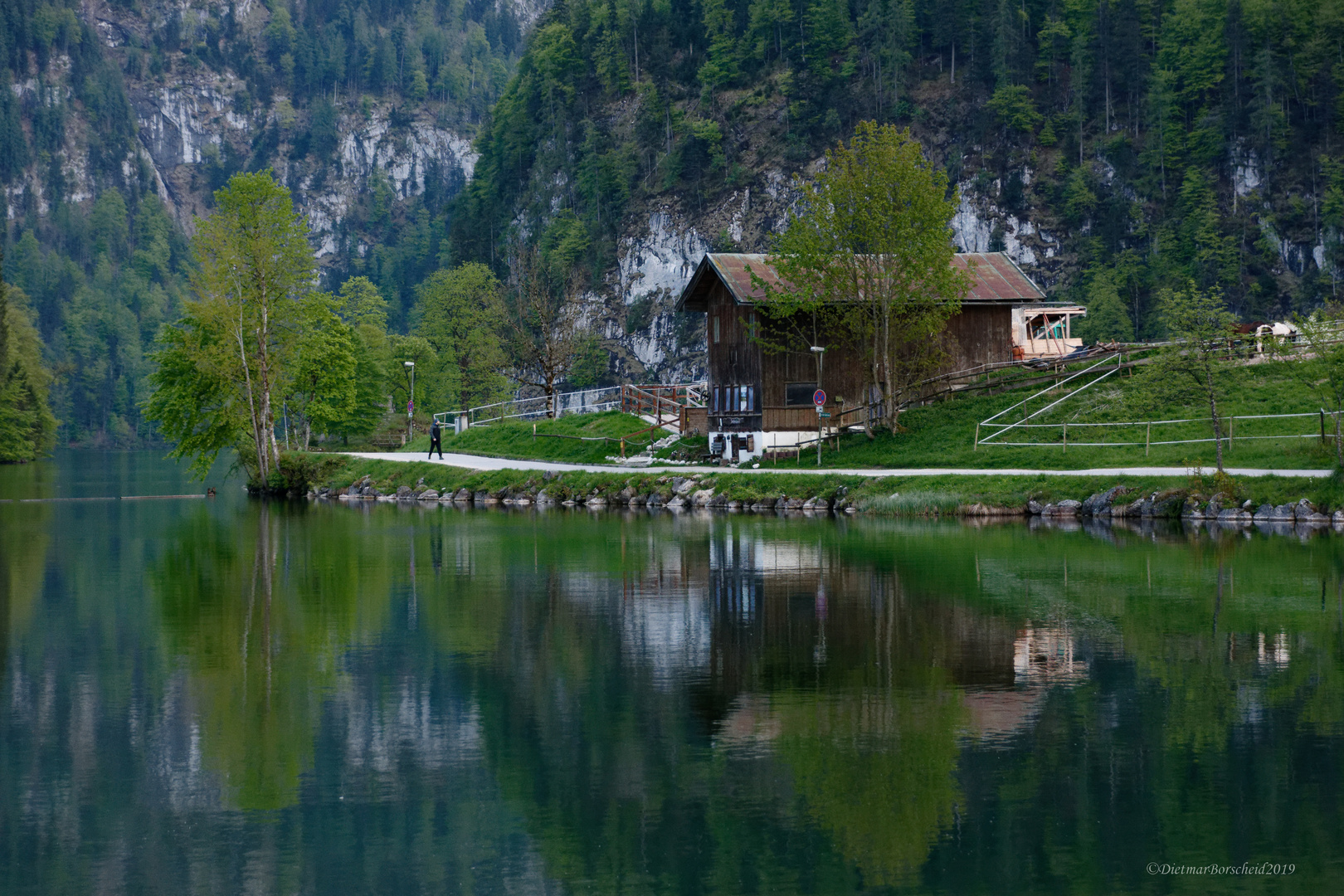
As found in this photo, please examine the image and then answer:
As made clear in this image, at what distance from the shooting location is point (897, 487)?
150 feet

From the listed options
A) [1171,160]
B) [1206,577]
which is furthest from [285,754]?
[1171,160]

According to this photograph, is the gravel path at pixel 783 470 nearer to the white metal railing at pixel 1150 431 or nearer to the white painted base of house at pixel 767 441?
the white metal railing at pixel 1150 431

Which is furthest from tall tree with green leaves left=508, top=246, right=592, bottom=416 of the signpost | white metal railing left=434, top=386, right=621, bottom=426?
the signpost

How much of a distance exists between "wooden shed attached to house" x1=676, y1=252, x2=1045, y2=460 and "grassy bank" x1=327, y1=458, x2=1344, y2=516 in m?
8.66

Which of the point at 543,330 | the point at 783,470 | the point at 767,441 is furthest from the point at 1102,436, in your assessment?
the point at 543,330

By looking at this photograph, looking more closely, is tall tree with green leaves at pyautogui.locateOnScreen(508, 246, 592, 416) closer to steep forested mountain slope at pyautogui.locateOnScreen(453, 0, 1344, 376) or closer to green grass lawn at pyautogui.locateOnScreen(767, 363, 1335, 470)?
steep forested mountain slope at pyautogui.locateOnScreen(453, 0, 1344, 376)

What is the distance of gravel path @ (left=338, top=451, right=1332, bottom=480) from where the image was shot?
4178 cm

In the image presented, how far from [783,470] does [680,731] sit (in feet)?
128

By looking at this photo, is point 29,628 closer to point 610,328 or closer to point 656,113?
point 610,328

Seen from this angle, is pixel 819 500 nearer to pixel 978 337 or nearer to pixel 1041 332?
pixel 978 337

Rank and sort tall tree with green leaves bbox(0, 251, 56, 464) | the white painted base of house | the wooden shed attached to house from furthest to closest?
tall tree with green leaves bbox(0, 251, 56, 464) < the wooden shed attached to house < the white painted base of house

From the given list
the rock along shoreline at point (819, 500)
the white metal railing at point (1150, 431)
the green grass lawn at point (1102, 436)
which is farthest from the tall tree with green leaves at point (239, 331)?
the white metal railing at point (1150, 431)

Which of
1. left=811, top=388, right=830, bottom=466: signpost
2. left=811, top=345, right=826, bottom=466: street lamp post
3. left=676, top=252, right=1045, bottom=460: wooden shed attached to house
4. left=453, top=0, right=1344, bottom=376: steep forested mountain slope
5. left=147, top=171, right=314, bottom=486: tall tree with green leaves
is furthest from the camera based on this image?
left=453, top=0, right=1344, bottom=376: steep forested mountain slope

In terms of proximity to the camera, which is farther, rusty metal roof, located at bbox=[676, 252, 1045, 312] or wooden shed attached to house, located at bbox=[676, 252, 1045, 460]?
rusty metal roof, located at bbox=[676, 252, 1045, 312]
